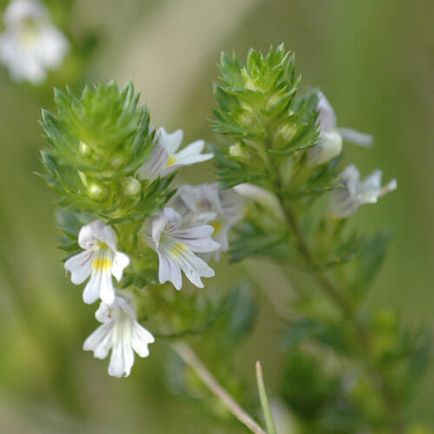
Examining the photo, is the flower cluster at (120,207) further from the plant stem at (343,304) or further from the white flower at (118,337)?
the plant stem at (343,304)

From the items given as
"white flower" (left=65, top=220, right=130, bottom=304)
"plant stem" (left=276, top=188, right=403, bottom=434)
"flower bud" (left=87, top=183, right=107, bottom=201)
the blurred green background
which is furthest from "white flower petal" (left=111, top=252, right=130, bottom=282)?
the blurred green background

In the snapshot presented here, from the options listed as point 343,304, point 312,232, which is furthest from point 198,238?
point 343,304

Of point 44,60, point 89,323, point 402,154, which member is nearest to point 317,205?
point 402,154

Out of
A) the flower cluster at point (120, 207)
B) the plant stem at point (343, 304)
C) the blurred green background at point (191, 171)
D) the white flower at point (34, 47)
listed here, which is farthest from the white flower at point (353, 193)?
the white flower at point (34, 47)

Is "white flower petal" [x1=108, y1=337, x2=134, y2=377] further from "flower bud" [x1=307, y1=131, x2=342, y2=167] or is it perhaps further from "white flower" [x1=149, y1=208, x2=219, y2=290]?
"flower bud" [x1=307, y1=131, x2=342, y2=167]

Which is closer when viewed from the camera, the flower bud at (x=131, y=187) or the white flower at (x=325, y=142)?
the flower bud at (x=131, y=187)
